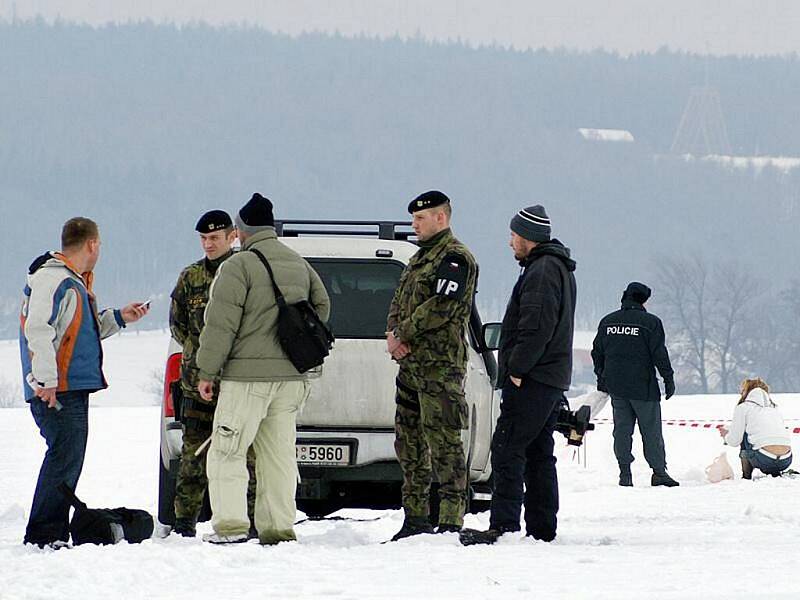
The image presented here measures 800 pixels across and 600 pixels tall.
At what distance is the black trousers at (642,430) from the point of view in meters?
14.4

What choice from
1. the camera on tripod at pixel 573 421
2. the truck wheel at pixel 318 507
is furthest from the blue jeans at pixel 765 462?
the truck wheel at pixel 318 507

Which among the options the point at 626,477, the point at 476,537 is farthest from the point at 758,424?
the point at 476,537

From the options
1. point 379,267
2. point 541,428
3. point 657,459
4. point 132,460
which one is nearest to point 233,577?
point 541,428

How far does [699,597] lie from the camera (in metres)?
6.13

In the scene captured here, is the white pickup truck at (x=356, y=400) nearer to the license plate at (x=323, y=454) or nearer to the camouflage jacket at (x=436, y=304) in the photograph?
the license plate at (x=323, y=454)

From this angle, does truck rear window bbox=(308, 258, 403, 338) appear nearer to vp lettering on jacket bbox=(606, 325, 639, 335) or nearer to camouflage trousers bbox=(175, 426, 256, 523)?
camouflage trousers bbox=(175, 426, 256, 523)

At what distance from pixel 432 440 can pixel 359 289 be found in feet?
5.11

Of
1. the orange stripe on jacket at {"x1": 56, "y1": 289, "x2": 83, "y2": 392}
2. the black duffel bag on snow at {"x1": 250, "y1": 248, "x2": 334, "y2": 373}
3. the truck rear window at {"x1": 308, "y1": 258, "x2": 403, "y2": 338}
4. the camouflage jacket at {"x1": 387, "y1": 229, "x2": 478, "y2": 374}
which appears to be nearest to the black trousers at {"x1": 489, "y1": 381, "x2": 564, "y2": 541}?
the camouflage jacket at {"x1": 387, "y1": 229, "x2": 478, "y2": 374}

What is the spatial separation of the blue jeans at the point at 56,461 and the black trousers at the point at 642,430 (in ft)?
23.3

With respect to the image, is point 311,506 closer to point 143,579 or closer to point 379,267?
point 379,267

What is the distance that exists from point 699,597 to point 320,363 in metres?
2.59

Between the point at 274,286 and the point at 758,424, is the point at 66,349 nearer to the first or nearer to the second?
the point at 274,286

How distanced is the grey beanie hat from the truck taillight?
80.3 inches

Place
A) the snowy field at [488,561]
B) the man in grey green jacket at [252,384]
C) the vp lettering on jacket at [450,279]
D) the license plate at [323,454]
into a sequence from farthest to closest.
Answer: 1. the license plate at [323,454]
2. the vp lettering on jacket at [450,279]
3. the man in grey green jacket at [252,384]
4. the snowy field at [488,561]
